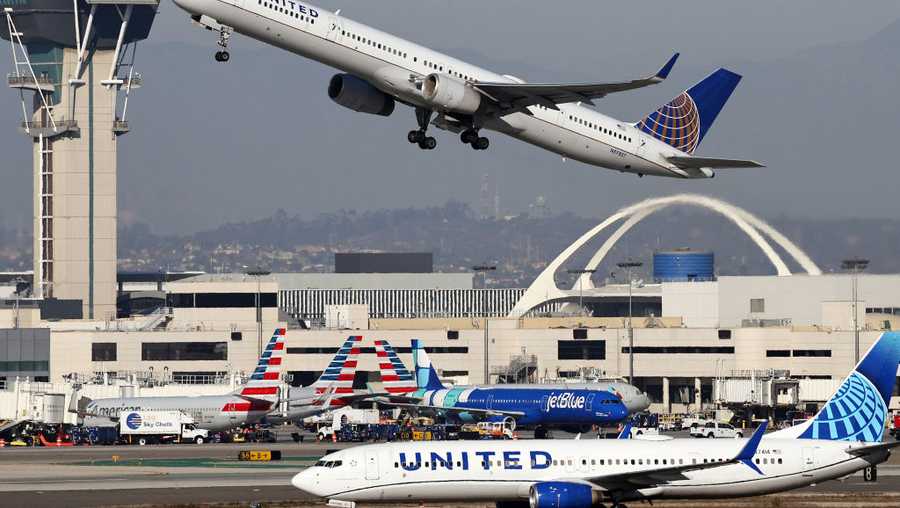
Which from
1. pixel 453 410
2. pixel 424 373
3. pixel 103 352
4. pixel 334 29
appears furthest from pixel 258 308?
pixel 334 29

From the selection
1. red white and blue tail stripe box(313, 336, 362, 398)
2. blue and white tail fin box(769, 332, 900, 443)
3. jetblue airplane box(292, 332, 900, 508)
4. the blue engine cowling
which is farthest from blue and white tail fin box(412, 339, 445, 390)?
the blue engine cowling

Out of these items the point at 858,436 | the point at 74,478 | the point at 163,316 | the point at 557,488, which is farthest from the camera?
the point at 163,316

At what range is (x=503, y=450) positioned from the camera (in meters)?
60.3

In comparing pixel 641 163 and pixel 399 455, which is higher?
pixel 641 163

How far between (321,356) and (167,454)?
7640 centimetres

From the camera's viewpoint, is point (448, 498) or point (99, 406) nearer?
point (448, 498)

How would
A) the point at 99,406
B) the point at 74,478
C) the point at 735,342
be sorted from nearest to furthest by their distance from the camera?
the point at 74,478 < the point at 99,406 < the point at 735,342

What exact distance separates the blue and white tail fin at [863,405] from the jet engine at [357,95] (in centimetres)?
2435

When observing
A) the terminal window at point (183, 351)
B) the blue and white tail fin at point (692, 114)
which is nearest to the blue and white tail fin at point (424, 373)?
the blue and white tail fin at point (692, 114)

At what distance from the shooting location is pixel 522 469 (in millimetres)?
59781

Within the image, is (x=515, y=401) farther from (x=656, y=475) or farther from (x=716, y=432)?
(x=656, y=475)

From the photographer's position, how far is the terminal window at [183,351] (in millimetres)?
179875

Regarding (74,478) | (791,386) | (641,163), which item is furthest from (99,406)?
(791,386)

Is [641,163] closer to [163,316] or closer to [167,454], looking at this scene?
[167,454]
